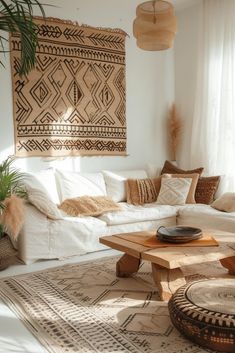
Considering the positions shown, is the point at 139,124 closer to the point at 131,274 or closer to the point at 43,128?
the point at 43,128

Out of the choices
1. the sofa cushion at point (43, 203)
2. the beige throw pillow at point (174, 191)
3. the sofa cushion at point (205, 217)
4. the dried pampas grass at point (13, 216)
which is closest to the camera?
the dried pampas grass at point (13, 216)

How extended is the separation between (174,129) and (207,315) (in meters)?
3.70

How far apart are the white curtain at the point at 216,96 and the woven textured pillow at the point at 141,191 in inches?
28.8

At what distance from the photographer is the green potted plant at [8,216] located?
10.1ft

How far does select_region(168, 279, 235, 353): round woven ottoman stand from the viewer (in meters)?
1.70

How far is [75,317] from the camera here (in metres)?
2.20

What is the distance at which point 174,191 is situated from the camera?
4230mm

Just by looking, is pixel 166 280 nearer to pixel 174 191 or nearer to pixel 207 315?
pixel 207 315

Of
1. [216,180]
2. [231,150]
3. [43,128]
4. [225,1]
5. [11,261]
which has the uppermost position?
[225,1]

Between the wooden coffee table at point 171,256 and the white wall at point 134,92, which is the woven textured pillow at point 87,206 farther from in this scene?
the wooden coffee table at point 171,256

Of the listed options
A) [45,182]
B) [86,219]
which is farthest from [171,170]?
[45,182]

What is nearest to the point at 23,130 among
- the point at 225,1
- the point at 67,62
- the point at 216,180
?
the point at 67,62

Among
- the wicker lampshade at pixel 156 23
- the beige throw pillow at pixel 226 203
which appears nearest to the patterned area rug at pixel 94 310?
the beige throw pillow at pixel 226 203

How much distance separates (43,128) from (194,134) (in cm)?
195
